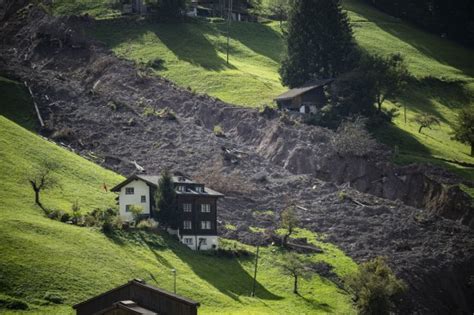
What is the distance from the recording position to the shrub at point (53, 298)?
88.8 meters

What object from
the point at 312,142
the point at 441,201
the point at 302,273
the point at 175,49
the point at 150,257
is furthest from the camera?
the point at 175,49

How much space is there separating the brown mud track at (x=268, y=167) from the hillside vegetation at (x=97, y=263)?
719cm

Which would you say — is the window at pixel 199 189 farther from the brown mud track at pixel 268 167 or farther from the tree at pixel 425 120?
the tree at pixel 425 120

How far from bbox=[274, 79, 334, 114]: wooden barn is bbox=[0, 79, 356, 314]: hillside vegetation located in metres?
35.6

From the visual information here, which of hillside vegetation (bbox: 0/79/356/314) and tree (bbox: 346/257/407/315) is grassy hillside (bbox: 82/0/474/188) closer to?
hillside vegetation (bbox: 0/79/356/314)

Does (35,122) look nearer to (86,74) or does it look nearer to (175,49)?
(86,74)

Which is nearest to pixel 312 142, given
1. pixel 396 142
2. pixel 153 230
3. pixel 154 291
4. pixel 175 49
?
pixel 396 142

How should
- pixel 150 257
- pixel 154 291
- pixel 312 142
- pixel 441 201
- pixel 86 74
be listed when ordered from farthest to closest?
pixel 86 74, pixel 312 142, pixel 441 201, pixel 150 257, pixel 154 291

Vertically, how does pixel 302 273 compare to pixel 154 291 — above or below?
below

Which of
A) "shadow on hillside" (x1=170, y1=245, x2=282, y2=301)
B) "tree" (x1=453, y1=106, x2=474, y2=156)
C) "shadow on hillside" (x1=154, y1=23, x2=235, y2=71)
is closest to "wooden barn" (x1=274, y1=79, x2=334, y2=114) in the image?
"tree" (x1=453, y1=106, x2=474, y2=156)

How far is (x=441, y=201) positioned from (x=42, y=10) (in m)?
95.8

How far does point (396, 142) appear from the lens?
151 meters

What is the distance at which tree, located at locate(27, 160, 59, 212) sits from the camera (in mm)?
114094

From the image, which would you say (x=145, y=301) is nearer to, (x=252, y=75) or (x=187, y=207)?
(x=187, y=207)
